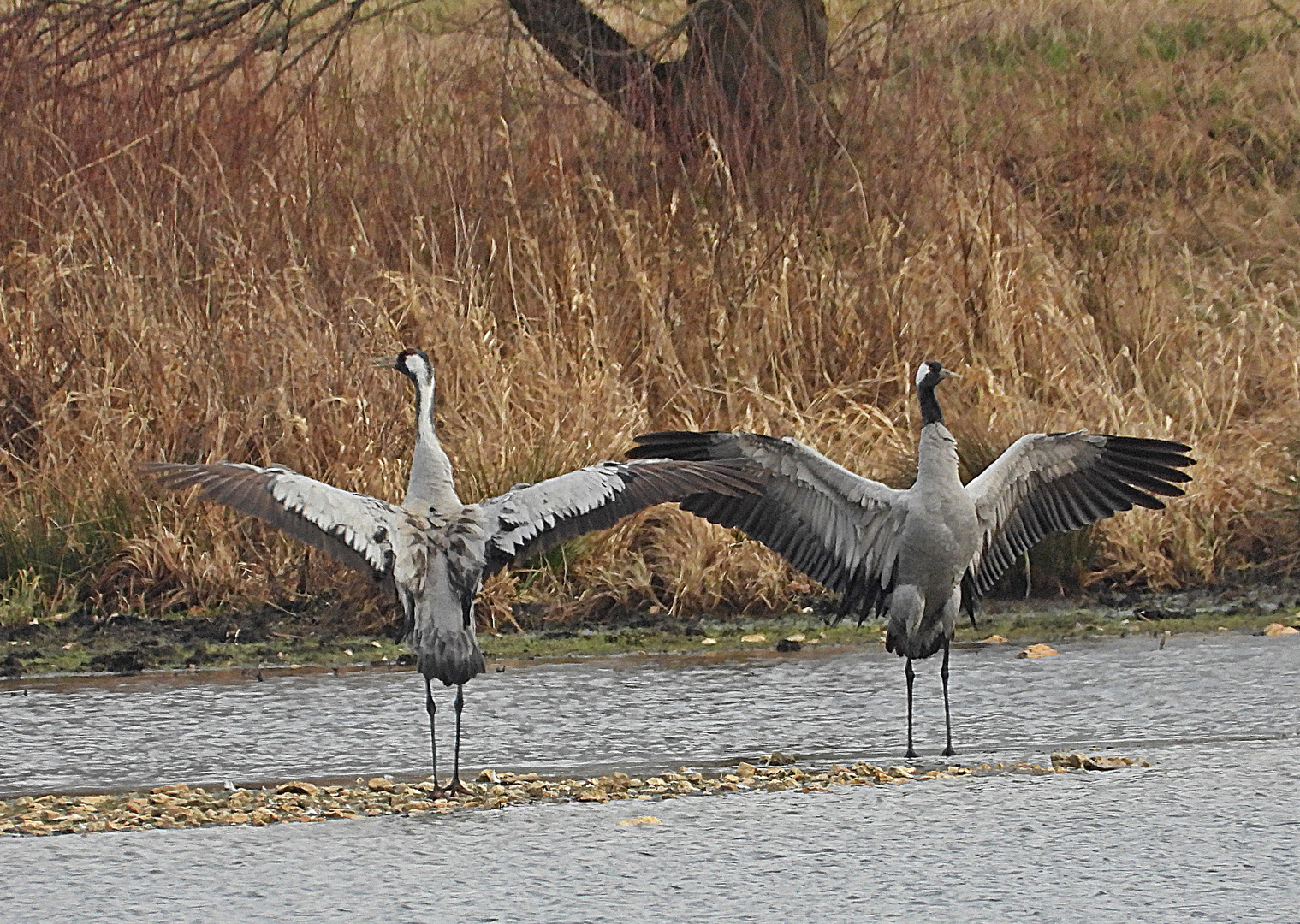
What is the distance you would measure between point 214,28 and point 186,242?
3.31m

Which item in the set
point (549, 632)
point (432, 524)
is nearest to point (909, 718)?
point (432, 524)

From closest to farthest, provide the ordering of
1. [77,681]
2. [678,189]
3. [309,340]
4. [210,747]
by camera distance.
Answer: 1. [210,747]
2. [77,681]
3. [309,340]
4. [678,189]

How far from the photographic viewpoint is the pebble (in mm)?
5859

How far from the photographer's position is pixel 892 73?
42.7ft

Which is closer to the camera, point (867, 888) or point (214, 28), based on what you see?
point (867, 888)

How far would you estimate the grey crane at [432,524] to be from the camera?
6496 mm

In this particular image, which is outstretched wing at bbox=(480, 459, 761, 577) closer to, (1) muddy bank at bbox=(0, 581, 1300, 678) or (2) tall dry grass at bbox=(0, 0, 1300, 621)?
(1) muddy bank at bbox=(0, 581, 1300, 678)

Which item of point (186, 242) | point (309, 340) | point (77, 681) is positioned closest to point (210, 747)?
point (77, 681)

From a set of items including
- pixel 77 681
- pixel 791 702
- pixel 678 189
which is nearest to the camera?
pixel 791 702

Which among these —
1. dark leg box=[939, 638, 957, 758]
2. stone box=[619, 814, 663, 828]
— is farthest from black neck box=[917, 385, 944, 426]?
stone box=[619, 814, 663, 828]

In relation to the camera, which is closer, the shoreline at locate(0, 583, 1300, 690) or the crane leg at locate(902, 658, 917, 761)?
the crane leg at locate(902, 658, 917, 761)

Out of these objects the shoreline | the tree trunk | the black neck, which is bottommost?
the shoreline

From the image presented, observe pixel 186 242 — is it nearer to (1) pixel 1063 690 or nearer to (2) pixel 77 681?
(2) pixel 77 681

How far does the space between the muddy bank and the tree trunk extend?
358cm
